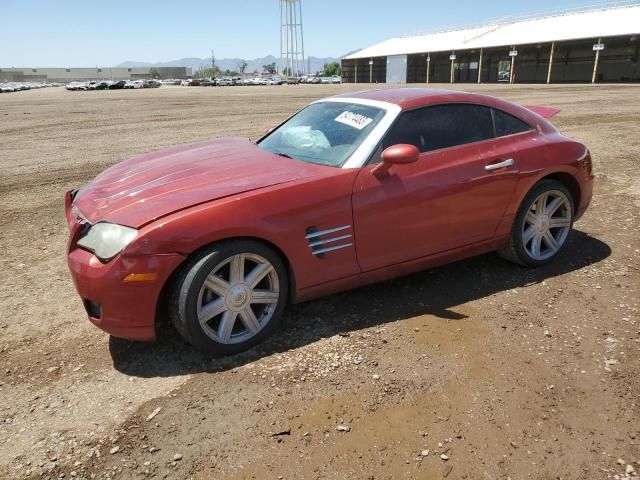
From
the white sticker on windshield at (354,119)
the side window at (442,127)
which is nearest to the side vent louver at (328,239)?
the side window at (442,127)

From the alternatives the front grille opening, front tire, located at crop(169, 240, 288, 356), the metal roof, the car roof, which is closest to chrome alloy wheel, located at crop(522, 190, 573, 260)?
the car roof

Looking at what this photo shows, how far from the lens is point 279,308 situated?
3205 mm

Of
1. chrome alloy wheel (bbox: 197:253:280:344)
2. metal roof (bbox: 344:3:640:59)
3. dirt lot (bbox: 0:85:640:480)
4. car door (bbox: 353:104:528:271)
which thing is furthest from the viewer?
metal roof (bbox: 344:3:640:59)

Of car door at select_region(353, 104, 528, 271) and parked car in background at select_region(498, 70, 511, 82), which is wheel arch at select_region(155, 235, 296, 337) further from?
parked car in background at select_region(498, 70, 511, 82)

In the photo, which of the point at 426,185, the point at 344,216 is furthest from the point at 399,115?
the point at 344,216

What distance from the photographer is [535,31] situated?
56.7 metres

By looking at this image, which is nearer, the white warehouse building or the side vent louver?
the side vent louver

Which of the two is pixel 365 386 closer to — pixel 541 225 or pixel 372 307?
pixel 372 307

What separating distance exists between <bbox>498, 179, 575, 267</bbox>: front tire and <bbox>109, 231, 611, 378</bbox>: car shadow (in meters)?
0.14

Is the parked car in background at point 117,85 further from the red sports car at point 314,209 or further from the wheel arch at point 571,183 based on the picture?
the wheel arch at point 571,183

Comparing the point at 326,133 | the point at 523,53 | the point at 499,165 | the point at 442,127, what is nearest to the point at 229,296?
the point at 326,133

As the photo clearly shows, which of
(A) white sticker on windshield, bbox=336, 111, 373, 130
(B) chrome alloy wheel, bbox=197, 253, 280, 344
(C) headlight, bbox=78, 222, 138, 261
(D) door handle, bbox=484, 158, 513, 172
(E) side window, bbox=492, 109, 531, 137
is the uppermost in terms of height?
(A) white sticker on windshield, bbox=336, 111, 373, 130

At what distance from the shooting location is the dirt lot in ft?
7.63

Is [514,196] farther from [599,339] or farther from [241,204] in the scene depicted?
[241,204]
